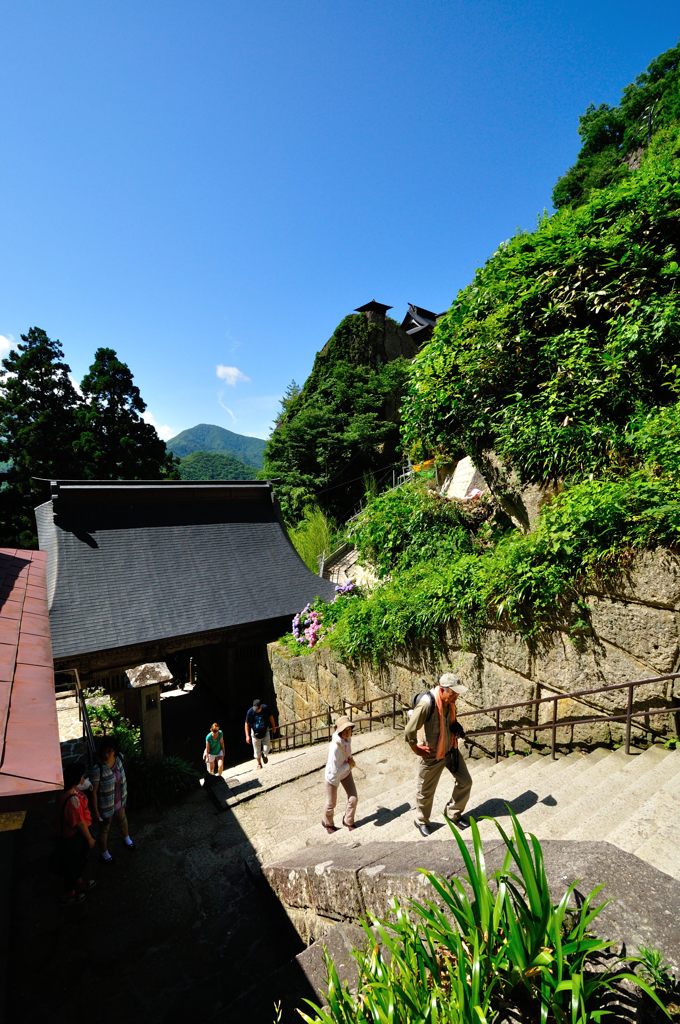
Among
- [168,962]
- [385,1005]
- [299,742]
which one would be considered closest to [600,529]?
[385,1005]

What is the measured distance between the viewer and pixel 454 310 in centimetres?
786

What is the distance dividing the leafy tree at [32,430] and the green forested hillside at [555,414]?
867 inches

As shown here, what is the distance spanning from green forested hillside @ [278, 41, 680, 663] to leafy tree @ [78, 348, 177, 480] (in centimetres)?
2175

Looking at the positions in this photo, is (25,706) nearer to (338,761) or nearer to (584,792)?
(338,761)

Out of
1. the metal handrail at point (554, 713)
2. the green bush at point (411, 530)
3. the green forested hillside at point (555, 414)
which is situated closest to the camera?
the metal handrail at point (554, 713)

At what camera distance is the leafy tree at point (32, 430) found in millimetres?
23203

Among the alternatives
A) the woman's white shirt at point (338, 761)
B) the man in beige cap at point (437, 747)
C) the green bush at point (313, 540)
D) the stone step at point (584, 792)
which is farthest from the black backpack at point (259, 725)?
the green bush at point (313, 540)

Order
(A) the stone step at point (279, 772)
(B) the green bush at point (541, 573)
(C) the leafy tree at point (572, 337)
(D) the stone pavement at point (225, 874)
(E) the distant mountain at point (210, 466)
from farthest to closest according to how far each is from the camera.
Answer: (E) the distant mountain at point (210, 466) < (A) the stone step at point (279, 772) < (C) the leafy tree at point (572, 337) < (B) the green bush at point (541, 573) < (D) the stone pavement at point (225, 874)

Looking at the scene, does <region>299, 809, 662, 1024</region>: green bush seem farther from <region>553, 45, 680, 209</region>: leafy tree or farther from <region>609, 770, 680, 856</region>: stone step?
<region>553, 45, 680, 209</region>: leafy tree

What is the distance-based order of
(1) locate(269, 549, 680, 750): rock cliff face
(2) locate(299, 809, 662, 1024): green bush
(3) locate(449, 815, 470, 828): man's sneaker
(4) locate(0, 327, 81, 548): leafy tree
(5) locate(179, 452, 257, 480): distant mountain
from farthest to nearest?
(5) locate(179, 452, 257, 480): distant mountain → (4) locate(0, 327, 81, 548): leafy tree → (1) locate(269, 549, 680, 750): rock cliff face → (3) locate(449, 815, 470, 828): man's sneaker → (2) locate(299, 809, 662, 1024): green bush

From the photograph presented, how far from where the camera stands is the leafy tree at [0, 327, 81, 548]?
76.1ft

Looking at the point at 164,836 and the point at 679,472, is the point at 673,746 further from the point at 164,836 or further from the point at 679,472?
the point at 164,836

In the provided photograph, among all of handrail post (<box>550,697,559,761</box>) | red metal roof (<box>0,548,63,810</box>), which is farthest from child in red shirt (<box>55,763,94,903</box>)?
handrail post (<box>550,697,559,761</box>)

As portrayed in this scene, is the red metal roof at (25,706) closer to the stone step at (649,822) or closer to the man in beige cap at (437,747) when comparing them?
the man in beige cap at (437,747)
